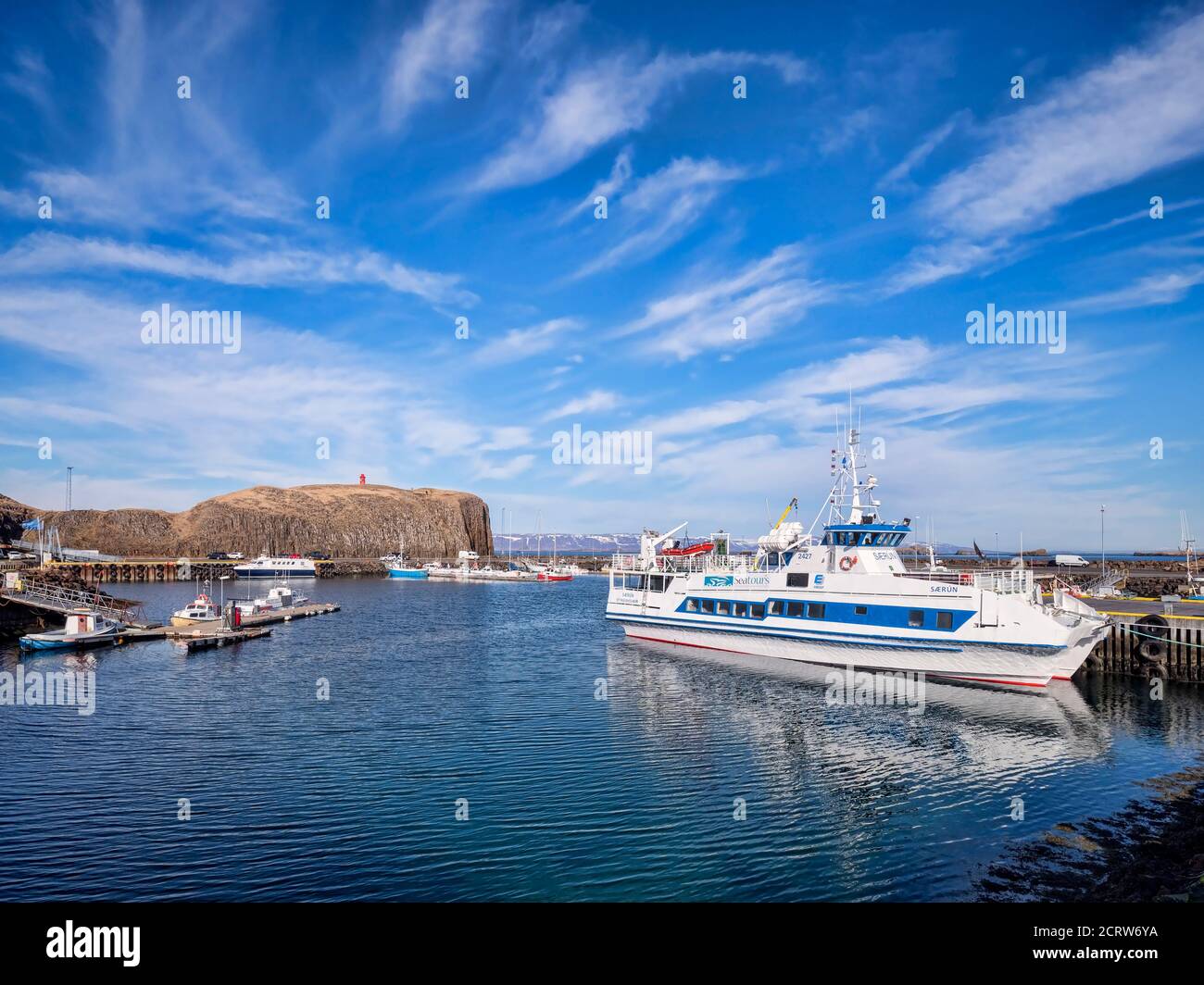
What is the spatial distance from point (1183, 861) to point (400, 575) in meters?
165

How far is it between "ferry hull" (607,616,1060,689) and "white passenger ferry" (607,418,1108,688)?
0.06 metres

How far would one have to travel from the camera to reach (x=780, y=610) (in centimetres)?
4662

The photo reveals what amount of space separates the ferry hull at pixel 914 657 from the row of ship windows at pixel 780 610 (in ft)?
4.42

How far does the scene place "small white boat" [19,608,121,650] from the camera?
1960 inches

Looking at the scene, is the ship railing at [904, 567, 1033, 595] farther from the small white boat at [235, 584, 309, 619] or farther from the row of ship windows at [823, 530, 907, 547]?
the small white boat at [235, 584, 309, 619]

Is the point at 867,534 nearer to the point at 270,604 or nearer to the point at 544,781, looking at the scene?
the point at 544,781

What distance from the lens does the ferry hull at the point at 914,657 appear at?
3778cm

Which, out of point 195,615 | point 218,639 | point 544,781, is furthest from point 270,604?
point 544,781

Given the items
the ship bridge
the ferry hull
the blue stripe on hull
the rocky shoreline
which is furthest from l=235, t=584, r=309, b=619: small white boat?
the rocky shoreline
